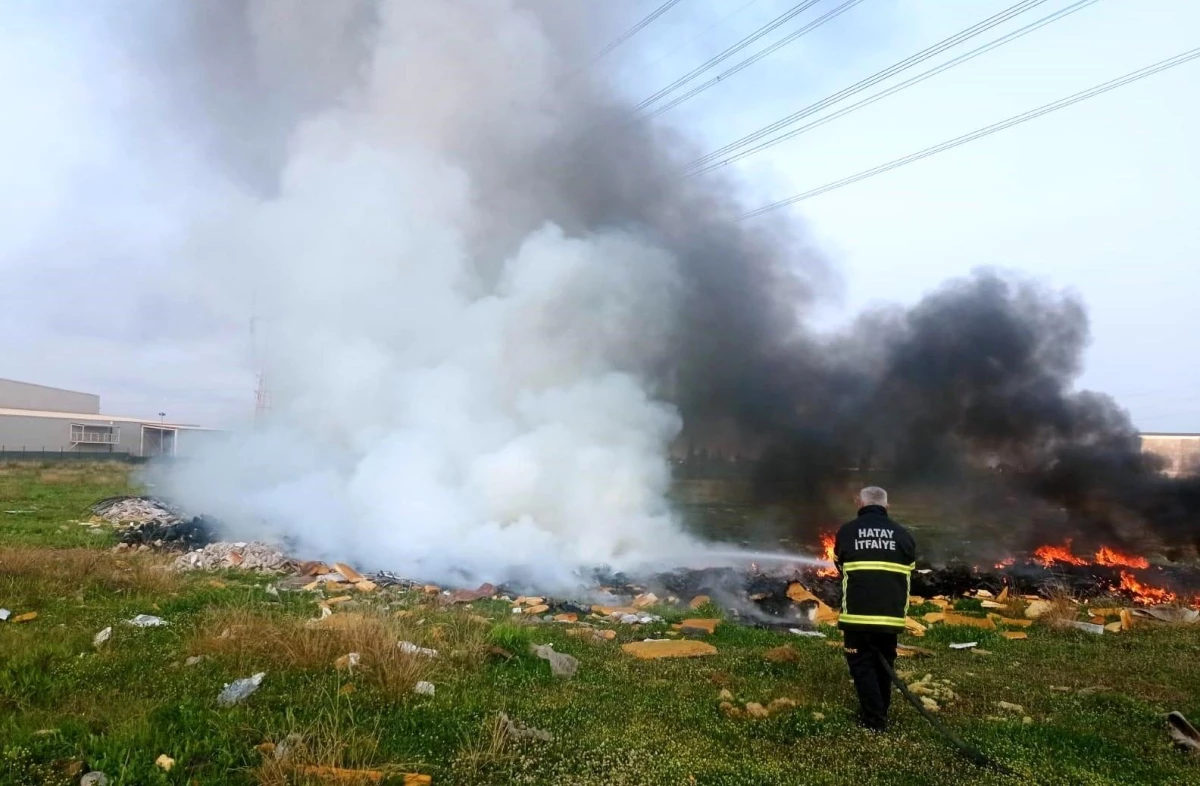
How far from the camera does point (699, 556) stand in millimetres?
20422

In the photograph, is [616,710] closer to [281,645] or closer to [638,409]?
[281,645]

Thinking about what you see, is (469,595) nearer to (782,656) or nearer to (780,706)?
(782,656)

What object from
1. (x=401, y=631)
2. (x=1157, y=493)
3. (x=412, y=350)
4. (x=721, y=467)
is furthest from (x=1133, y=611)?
(x=721, y=467)

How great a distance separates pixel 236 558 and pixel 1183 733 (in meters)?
15.2

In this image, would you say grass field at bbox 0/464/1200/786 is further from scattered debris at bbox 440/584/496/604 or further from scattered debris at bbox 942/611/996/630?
scattered debris at bbox 440/584/496/604

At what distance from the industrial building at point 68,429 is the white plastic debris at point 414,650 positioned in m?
47.7

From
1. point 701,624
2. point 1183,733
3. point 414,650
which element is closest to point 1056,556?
point 701,624

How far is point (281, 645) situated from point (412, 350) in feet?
46.2

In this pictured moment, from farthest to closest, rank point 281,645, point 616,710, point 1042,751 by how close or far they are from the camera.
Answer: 1. point 281,645
2. point 616,710
3. point 1042,751

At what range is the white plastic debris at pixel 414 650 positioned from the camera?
252 inches

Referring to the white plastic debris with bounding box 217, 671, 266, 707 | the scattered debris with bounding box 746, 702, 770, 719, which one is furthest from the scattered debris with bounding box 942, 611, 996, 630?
the white plastic debris with bounding box 217, 671, 266, 707

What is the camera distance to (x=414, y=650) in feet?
21.3

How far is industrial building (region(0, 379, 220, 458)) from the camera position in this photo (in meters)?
49.9

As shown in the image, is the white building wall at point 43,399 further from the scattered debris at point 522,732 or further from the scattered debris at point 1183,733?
the scattered debris at point 1183,733
